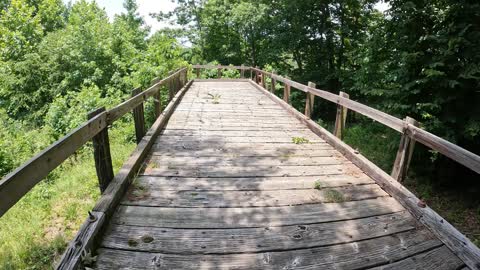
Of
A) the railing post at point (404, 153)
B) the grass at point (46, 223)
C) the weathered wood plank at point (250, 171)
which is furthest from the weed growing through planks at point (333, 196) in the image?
the grass at point (46, 223)

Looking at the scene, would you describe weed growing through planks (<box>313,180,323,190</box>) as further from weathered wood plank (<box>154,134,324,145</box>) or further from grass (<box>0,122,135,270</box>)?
grass (<box>0,122,135,270</box>)

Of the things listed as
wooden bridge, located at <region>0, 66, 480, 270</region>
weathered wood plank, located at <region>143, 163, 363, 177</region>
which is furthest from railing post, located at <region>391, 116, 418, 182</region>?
weathered wood plank, located at <region>143, 163, 363, 177</region>

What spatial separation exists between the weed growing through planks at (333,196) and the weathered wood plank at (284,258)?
756 mm

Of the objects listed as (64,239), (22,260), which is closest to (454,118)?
(64,239)

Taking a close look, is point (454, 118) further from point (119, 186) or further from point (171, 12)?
point (171, 12)

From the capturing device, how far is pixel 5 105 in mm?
19969

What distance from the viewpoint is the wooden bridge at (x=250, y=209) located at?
233 centimetres

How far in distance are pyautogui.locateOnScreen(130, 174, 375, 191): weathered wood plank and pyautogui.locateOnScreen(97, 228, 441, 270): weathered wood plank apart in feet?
3.77

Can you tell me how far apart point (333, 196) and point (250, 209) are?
3.12ft

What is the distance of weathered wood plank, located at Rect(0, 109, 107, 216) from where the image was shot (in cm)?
159

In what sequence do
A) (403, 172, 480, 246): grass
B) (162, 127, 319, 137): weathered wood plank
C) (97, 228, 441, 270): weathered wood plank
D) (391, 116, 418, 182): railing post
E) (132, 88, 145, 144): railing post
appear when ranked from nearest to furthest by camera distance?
(97, 228, 441, 270): weathered wood plank < (391, 116, 418, 182): railing post < (132, 88, 145, 144): railing post < (162, 127, 319, 137): weathered wood plank < (403, 172, 480, 246): grass

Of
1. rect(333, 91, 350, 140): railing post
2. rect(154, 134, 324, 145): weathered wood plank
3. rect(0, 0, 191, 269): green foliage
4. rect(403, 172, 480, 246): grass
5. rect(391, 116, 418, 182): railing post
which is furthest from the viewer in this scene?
rect(403, 172, 480, 246): grass

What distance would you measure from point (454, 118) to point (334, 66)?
12.3 meters

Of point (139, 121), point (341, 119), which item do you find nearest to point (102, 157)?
point (139, 121)
